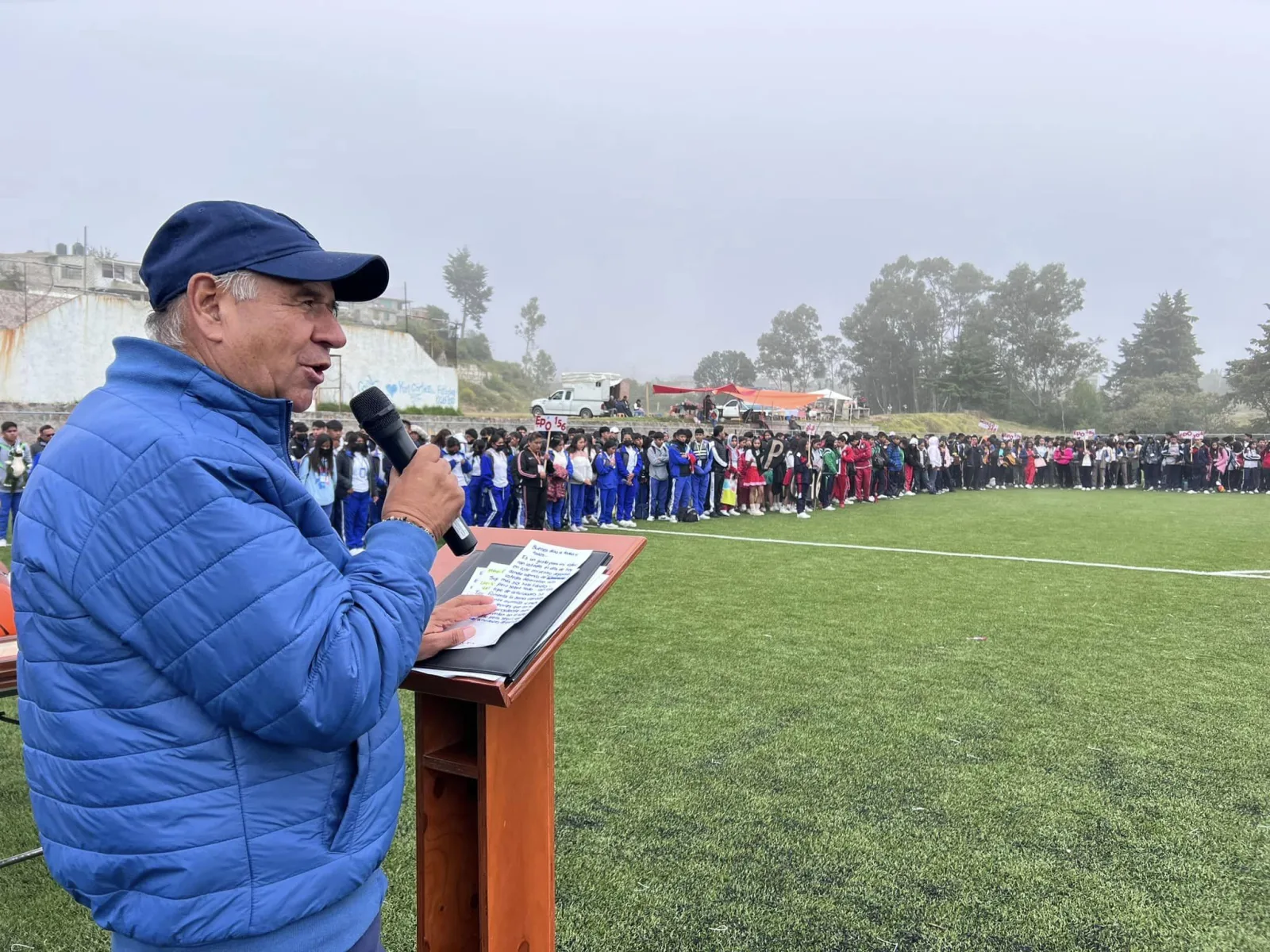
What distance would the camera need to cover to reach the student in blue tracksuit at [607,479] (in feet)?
46.1

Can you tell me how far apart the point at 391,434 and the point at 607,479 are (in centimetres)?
1282

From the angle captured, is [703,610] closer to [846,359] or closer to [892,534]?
[892,534]

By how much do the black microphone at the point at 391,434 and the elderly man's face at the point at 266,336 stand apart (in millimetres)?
127

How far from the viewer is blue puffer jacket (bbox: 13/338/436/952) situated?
1.03 m

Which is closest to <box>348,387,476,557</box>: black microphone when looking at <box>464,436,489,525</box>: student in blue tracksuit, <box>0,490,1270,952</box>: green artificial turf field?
<box>0,490,1270,952</box>: green artificial turf field

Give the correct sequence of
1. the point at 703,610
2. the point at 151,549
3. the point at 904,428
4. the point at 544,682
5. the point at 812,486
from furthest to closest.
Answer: the point at 904,428 < the point at 812,486 < the point at 703,610 < the point at 544,682 < the point at 151,549

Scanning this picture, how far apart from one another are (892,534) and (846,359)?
7980cm

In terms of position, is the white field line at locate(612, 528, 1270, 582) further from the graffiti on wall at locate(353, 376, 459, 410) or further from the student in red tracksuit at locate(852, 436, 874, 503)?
the graffiti on wall at locate(353, 376, 459, 410)

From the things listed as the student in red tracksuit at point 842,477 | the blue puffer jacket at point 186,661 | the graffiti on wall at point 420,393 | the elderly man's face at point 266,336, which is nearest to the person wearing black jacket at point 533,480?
the student in red tracksuit at point 842,477

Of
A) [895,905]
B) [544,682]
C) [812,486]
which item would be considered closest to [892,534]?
[812,486]

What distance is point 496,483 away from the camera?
12719 millimetres

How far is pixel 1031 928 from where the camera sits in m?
2.64

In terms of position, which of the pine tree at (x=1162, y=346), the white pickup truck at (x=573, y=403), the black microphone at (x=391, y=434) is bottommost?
the black microphone at (x=391, y=434)

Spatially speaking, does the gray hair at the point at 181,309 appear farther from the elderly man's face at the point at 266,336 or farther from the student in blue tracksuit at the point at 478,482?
the student in blue tracksuit at the point at 478,482
